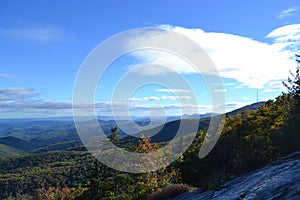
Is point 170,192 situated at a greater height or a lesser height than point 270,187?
lesser

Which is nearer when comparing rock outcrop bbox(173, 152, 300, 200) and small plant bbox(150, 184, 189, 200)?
rock outcrop bbox(173, 152, 300, 200)

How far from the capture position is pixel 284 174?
10195mm

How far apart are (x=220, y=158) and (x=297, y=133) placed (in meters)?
15.1

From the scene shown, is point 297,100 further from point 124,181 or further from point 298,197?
point 124,181

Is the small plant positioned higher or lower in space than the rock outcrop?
lower

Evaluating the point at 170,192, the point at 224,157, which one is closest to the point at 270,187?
the point at 170,192

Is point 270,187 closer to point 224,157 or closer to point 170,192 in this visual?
point 170,192

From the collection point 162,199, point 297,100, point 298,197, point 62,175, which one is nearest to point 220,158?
point 297,100

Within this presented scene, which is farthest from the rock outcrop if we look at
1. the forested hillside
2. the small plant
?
the small plant

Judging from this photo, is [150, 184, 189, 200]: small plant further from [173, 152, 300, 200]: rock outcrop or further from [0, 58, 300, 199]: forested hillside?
[173, 152, 300, 200]: rock outcrop

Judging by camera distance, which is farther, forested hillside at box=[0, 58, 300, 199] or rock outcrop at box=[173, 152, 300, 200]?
forested hillside at box=[0, 58, 300, 199]

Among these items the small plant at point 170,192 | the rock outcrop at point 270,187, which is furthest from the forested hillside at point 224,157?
the rock outcrop at point 270,187

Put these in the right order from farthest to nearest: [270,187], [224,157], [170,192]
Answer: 1. [224,157]
2. [170,192]
3. [270,187]

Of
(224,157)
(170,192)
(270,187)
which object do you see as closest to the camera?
(270,187)
